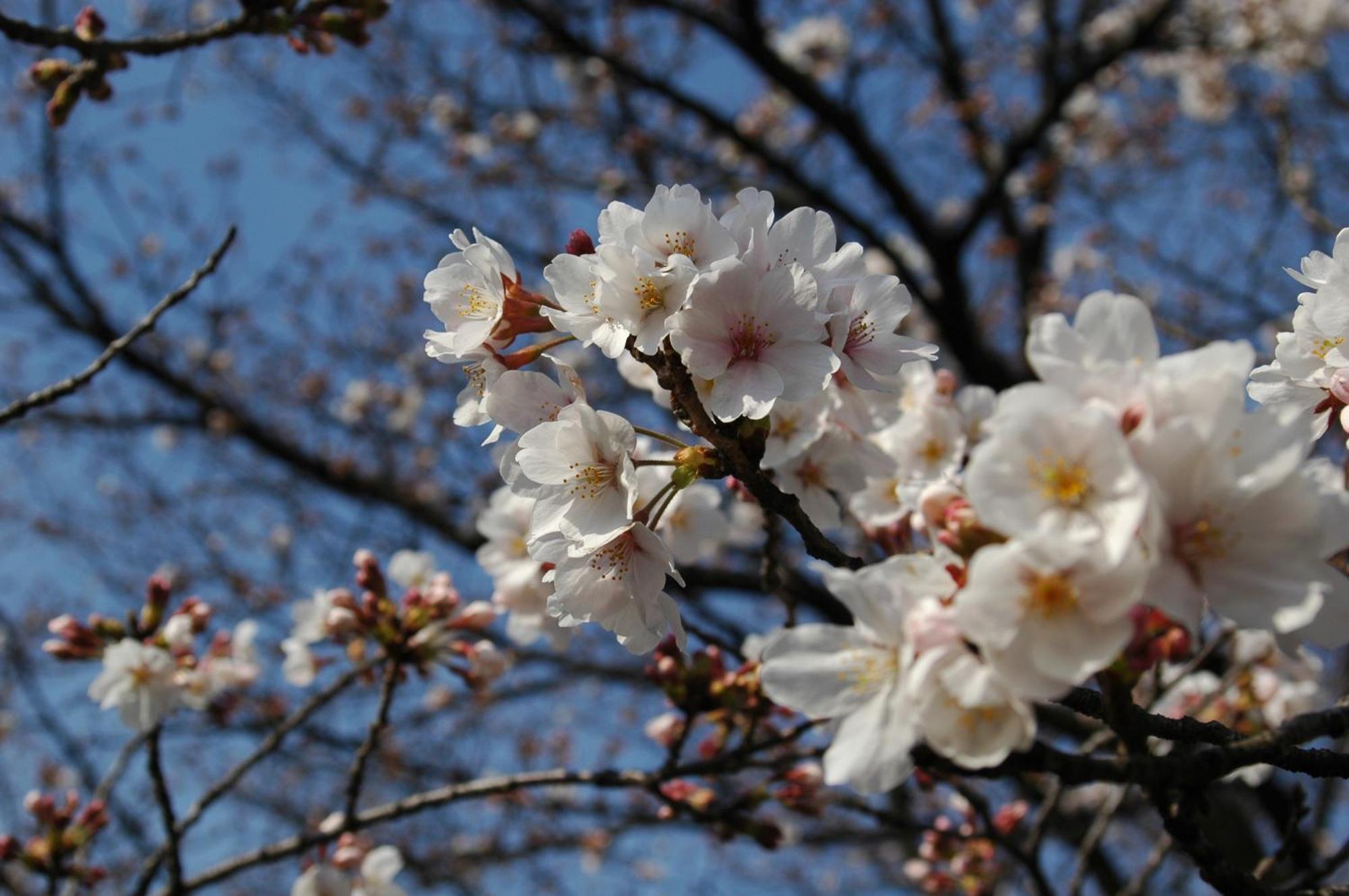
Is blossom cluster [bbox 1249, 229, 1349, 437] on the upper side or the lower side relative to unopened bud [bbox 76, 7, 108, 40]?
lower

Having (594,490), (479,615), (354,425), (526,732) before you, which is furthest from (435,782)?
(594,490)

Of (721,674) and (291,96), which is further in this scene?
(291,96)

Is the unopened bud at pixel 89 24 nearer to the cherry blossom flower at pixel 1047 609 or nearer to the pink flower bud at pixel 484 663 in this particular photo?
the pink flower bud at pixel 484 663

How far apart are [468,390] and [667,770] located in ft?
3.05

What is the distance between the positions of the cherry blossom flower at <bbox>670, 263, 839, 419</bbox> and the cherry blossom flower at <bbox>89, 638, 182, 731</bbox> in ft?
6.09

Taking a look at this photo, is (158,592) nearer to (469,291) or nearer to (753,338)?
(469,291)

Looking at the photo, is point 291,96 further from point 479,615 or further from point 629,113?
point 479,615

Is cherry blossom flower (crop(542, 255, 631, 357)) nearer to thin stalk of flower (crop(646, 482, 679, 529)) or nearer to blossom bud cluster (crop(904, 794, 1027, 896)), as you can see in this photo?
thin stalk of flower (crop(646, 482, 679, 529))

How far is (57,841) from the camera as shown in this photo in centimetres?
250

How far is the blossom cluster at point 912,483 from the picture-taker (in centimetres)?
92

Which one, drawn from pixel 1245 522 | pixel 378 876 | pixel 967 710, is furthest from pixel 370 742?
pixel 1245 522

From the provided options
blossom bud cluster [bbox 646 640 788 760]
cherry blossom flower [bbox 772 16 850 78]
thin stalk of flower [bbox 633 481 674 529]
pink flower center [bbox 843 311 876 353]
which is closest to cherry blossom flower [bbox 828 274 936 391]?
pink flower center [bbox 843 311 876 353]

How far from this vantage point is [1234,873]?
1183mm

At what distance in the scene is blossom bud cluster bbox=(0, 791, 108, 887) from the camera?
2508 millimetres
